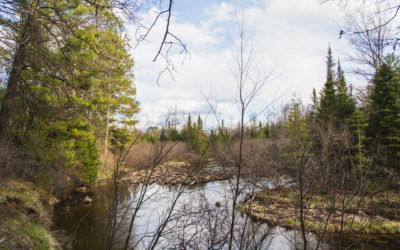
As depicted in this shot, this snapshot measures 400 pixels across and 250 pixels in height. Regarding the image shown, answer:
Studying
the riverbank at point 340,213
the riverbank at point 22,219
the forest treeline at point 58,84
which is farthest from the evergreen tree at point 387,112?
the riverbank at point 22,219

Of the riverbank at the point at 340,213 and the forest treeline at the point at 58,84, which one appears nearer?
the forest treeline at the point at 58,84

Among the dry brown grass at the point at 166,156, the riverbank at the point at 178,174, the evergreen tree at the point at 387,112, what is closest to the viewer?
the dry brown grass at the point at 166,156

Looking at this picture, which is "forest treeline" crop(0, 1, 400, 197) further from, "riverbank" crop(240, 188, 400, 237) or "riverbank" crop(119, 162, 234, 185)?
"riverbank" crop(240, 188, 400, 237)

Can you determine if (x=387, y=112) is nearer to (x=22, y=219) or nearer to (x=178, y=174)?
(x=178, y=174)

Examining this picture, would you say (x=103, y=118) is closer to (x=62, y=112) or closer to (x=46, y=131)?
(x=46, y=131)

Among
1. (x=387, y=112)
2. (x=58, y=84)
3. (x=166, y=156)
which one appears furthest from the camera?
(x=387, y=112)

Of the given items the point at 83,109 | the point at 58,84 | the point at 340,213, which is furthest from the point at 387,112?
the point at 58,84

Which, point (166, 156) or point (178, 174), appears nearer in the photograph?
point (166, 156)

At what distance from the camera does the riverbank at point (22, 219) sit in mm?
5223

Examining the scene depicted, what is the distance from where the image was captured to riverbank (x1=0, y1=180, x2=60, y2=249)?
17.1 feet

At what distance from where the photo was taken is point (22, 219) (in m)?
6.55

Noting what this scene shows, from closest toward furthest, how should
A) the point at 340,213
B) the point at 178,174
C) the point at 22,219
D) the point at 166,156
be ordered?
the point at 166,156
the point at 178,174
the point at 22,219
the point at 340,213

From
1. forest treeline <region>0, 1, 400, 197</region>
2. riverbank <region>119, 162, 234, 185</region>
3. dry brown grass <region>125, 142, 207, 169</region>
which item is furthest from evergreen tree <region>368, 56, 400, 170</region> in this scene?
dry brown grass <region>125, 142, 207, 169</region>

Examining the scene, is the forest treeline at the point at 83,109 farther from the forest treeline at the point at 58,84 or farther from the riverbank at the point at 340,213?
the riverbank at the point at 340,213
